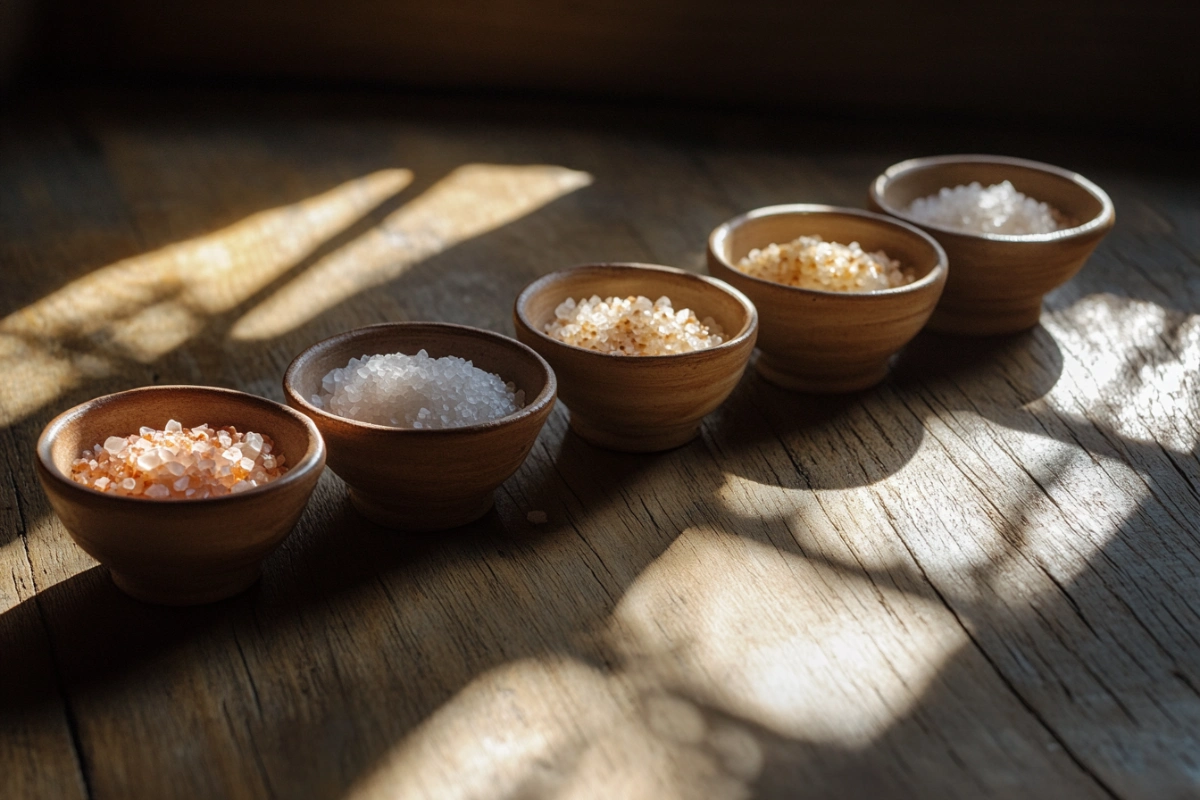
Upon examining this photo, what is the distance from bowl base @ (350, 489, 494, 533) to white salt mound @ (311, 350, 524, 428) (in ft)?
0.37

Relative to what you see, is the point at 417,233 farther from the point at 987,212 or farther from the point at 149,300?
the point at 987,212

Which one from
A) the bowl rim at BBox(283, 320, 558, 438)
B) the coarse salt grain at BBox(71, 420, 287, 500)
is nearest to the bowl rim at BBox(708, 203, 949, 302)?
the bowl rim at BBox(283, 320, 558, 438)

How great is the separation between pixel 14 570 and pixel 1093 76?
324cm

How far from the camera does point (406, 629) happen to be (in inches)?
54.4

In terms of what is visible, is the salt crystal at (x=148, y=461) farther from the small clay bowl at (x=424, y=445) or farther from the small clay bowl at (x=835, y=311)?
the small clay bowl at (x=835, y=311)

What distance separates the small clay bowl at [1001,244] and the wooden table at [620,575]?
89 mm

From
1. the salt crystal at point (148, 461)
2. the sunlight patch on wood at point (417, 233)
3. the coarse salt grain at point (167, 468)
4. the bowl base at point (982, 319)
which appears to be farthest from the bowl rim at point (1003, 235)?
the salt crystal at point (148, 461)

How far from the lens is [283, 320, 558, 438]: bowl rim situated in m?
1.42

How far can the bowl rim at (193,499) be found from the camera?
1.23m

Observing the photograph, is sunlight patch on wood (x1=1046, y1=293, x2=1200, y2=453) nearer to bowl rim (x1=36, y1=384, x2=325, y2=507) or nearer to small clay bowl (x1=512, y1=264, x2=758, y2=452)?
small clay bowl (x1=512, y1=264, x2=758, y2=452)

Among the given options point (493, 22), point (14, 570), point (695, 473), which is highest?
point (493, 22)

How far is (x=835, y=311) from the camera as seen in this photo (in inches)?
72.7

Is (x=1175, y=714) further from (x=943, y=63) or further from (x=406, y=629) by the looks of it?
(x=943, y=63)

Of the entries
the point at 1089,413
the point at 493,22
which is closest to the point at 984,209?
the point at 1089,413
